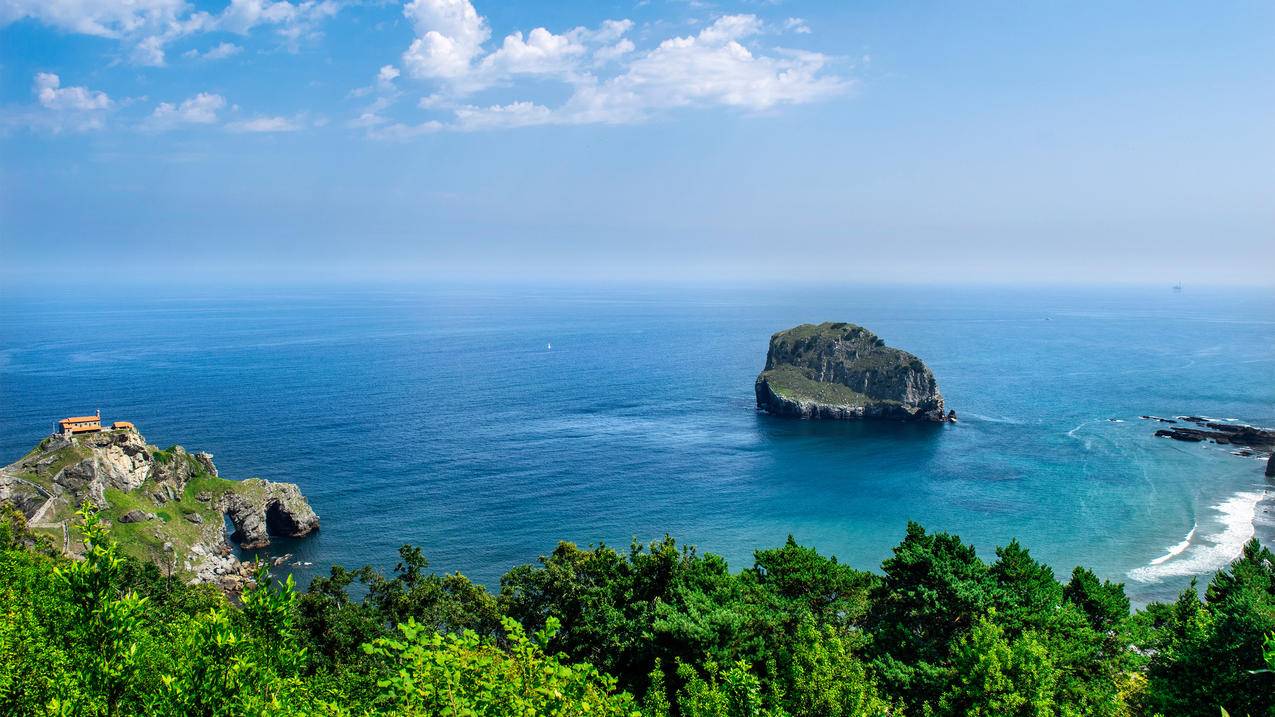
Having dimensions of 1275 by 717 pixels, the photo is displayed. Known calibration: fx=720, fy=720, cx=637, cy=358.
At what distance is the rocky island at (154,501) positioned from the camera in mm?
66625

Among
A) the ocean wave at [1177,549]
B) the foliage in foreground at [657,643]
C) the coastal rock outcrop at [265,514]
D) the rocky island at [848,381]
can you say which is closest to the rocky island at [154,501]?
the coastal rock outcrop at [265,514]

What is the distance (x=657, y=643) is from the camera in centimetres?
3491

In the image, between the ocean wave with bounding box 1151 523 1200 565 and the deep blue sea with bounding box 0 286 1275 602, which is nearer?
the ocean wave with bounding box 1151 523 1200 565

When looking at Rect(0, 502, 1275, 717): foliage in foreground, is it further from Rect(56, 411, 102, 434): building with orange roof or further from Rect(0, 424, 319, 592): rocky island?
Rect(56, 411, 102, 434): building with orange roof

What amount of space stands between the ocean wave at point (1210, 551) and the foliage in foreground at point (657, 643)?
28.0 metres

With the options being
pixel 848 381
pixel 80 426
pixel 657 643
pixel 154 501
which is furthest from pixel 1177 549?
pixel 80 426

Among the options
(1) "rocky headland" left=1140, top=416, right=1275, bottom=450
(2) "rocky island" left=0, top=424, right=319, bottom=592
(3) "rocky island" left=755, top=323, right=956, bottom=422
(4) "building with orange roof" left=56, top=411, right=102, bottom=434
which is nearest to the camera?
(2) "rocky island" left=0, top=424, right=319, bottom=592

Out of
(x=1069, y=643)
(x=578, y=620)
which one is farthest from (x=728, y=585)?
(x=1069, y=643)

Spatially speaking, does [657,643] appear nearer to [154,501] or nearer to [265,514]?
[265,514]

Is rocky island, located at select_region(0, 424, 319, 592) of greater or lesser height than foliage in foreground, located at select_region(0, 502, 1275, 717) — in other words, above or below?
below

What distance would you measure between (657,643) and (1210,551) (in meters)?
71.8

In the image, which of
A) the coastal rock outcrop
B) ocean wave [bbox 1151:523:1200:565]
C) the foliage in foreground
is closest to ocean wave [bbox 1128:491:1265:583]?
ocean wave [bbox 1151:523:1200:565]

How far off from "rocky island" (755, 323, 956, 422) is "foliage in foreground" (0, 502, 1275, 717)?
88.0m

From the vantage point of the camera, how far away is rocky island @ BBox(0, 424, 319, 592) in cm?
6662
